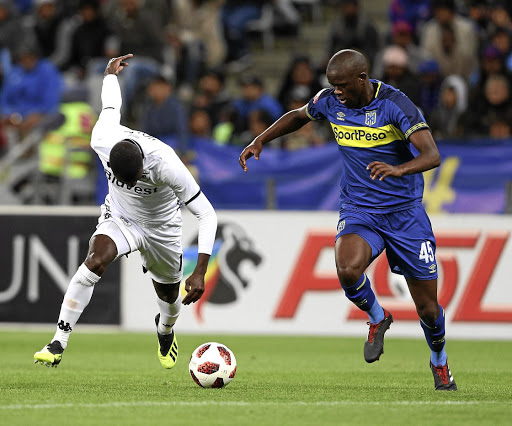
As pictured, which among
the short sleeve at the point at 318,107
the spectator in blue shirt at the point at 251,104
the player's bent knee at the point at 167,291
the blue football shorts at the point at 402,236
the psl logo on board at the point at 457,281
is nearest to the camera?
the blue football shorts at the point at 402,236

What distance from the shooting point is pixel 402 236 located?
318 inches

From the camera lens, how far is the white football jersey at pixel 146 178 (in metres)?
8.26

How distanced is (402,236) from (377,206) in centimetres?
28

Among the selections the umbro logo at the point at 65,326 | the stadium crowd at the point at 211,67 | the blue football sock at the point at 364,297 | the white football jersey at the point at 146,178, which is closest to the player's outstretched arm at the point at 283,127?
the white football jersey at the point at 146,178

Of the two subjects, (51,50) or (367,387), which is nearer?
(367,387)

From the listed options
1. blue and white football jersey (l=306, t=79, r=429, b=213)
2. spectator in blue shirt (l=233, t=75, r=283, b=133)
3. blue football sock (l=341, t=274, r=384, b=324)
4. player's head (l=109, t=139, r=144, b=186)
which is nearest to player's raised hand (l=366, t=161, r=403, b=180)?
blue and white football jersey (l=306, t=79, r=429, b=213)

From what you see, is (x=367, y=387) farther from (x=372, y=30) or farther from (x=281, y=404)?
(x=372, y=30)

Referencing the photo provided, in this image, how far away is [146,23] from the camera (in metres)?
18.3

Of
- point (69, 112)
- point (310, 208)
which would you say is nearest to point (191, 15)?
point (69, 112)

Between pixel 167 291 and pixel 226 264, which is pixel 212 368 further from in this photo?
pixel 226 264

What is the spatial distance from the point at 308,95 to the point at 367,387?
28.7 ft

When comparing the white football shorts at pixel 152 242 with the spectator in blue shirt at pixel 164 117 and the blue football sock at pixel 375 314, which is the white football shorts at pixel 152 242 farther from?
the spectator in blue shirt at pixel 164 117

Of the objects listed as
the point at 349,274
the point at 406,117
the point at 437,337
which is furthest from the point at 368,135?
the point at 437,337

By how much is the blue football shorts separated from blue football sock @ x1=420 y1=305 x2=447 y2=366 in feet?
1.11
